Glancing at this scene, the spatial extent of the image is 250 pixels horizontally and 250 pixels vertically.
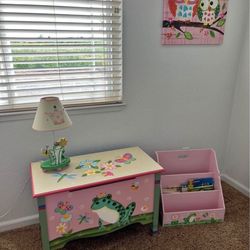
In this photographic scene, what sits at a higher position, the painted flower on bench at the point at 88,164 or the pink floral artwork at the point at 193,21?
the pink floral artwork at the point at 193,21

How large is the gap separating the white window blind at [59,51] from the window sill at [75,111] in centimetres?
4

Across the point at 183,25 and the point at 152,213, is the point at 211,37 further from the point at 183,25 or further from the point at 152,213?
the point at 152,213

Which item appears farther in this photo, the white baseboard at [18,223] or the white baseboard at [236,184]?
the white baseboard at [236,184]

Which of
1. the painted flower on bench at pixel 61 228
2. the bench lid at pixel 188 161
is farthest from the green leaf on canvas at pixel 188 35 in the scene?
the painted flower on bench at pixel 61 228

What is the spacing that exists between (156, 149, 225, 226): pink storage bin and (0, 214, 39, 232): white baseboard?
0.93 metres

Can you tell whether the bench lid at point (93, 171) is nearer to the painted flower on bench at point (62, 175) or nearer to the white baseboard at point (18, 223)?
the painted flower on bench at point (62, 175)

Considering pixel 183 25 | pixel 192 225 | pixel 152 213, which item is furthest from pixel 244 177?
pixel 183 25

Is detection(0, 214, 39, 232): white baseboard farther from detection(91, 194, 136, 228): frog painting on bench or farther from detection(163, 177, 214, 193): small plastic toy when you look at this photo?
detection(163, 177, 214, 193): small plastic toy

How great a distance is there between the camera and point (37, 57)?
1536mm

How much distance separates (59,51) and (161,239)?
4.58 ft

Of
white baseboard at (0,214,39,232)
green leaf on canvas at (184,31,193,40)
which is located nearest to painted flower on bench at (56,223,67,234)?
white baseboard at (0,214,39,232)

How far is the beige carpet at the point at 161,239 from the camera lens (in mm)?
1598

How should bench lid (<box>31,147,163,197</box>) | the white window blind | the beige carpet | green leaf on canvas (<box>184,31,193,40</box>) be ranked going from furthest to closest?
green leaf on canvas (<box>184,31,193,40</box>) → the beige carpet → the white window blind → bench lid (<box>31,147,163,197</box>)

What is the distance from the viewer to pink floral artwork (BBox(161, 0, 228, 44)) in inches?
69.1
